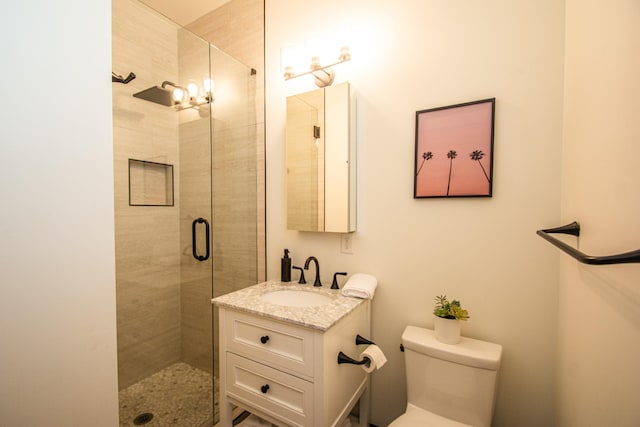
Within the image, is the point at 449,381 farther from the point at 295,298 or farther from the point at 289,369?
the point at 295,298

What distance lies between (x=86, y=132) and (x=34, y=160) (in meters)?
0.14

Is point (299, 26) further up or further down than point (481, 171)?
further up

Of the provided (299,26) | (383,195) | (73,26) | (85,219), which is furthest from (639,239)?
(299,26)

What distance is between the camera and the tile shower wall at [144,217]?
1750mm

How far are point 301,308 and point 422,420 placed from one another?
705 millimetres

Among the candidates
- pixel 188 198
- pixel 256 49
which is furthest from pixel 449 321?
pixel 256 49

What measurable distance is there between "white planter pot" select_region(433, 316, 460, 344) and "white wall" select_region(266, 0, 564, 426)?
0.17 m

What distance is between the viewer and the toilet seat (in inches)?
44.0

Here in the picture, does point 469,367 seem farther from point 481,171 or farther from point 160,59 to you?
point 160,59

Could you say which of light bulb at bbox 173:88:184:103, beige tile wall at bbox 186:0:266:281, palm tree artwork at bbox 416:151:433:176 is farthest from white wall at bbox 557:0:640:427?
light bulb at bbox 173:88:184:103

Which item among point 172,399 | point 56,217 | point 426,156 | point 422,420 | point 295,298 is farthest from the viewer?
point 172,399

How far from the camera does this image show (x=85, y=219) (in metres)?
0.71

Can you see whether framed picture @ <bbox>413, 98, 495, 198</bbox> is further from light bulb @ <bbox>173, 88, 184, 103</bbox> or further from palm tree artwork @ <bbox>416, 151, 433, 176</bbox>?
light bulb @ <bbox>173, 88, 184, 103</bbox>

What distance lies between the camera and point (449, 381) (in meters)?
1.16
